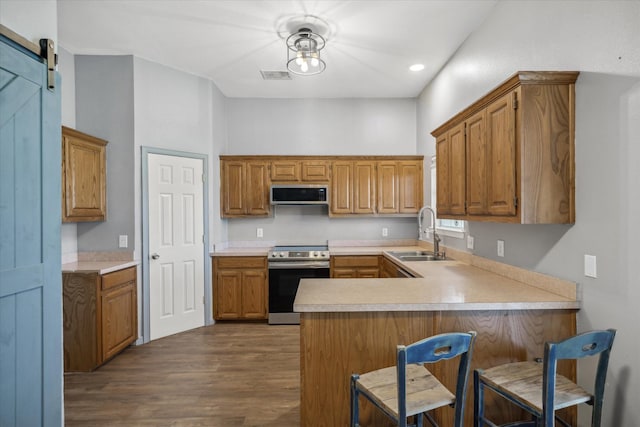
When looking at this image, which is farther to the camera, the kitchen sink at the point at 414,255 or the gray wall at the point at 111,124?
the kitchen sink at the point at 414,255

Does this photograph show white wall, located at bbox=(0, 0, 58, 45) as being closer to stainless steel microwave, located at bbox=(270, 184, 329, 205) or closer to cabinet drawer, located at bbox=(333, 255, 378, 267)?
stainless steel microwave, located at bbox=(270, 184, 329, 205)

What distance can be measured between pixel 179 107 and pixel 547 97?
12.0 feet

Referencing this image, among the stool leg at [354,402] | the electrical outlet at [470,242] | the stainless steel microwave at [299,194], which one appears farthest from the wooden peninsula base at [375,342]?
the stainless steel microwave at [299,194]

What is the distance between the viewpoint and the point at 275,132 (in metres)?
4.77

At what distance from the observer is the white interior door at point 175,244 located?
3.63m

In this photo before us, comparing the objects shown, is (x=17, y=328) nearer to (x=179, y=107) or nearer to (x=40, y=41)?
(x=40, y=41)

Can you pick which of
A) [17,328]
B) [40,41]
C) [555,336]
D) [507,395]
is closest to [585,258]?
[555,336]

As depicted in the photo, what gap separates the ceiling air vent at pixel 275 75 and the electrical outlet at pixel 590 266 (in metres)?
3.41

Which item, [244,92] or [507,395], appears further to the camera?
[244,92]

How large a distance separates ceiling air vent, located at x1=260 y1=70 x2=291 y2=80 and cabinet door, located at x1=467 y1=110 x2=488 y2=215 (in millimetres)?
2374

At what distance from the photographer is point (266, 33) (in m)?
3.02

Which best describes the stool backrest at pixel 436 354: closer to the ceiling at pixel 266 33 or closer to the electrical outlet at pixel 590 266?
the electrical outlet at pixel 590 266

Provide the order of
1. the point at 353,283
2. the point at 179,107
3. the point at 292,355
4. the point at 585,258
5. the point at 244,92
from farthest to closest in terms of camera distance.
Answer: the point at 244,92
the point at 179,107
the point at 292,355
the point at 353,283
the point at 585,258

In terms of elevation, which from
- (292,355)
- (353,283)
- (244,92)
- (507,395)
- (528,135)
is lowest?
(292,355)
